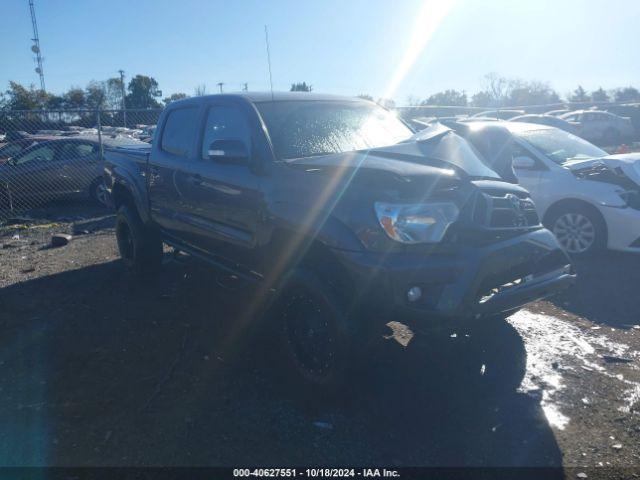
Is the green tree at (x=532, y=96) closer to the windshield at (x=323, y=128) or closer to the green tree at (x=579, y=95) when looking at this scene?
the green tree at (x=579, y=95)

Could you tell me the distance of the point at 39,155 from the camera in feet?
40.1

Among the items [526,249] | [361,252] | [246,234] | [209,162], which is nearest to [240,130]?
[209,162]

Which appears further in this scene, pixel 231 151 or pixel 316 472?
pixel 231 151

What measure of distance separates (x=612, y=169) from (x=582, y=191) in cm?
45

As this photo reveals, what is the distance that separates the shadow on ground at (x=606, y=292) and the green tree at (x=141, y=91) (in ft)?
163

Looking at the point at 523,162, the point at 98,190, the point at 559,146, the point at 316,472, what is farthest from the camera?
the point at 98,190

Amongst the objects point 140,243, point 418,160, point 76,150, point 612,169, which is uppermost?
point 418,160

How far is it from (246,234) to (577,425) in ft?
8.83

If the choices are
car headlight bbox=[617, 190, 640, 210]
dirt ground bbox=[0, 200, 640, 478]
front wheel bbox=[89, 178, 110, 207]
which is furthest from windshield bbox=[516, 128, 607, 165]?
front wheel bbox=[89, 178, 110, 207]

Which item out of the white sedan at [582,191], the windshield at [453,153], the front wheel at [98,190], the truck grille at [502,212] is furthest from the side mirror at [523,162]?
the front wheel at [98,190]

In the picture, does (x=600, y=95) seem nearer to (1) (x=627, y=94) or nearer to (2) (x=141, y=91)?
(1) (x=627, y=94)

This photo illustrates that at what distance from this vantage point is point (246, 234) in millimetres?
4352

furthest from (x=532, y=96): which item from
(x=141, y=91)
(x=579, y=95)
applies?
(x=141, y=91)

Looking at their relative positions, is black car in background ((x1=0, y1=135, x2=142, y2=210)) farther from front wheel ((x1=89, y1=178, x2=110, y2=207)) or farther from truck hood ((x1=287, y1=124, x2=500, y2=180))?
truck hood ((x1=287, y1=124, x2=500, y2=180))
